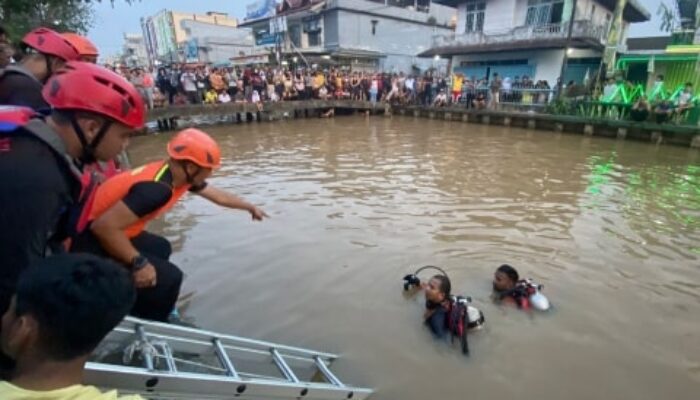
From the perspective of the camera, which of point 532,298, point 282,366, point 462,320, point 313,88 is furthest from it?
point 313,88

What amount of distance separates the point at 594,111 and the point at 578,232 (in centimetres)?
1350

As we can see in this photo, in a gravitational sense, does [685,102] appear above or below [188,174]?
below

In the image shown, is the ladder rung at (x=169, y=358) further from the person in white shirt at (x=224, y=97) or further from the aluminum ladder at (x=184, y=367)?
the person in white shirt at (x=224, y=97)

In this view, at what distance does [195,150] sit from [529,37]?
27093 mm

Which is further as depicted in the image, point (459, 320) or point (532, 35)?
point (532, 35)

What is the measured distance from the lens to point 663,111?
15625 mm

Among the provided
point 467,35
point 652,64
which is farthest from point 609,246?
point 467,35

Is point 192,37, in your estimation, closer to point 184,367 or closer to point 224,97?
point 224,97

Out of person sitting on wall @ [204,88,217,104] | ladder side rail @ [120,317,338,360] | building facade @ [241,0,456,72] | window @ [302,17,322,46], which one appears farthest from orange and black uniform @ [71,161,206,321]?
window @ [302,17,322,46]

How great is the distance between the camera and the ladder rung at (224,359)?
2338 millimetres

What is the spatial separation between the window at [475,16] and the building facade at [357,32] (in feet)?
27.0

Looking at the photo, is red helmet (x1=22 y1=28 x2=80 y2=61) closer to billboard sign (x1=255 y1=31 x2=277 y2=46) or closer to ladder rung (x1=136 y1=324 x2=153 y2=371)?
ladder rung (x1=136 y1=324 x2=153 y2=371)

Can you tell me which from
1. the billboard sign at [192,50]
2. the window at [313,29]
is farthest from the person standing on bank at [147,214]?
the billboard sign at [192,50]

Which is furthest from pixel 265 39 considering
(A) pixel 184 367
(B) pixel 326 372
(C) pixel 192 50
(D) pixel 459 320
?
(A) pixel 184 367
